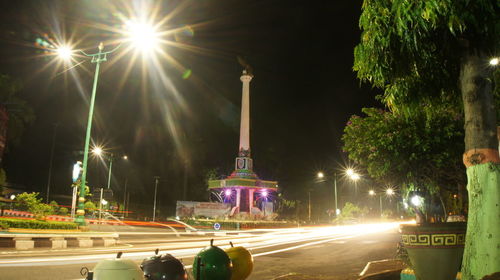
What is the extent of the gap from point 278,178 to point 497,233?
2913 inches

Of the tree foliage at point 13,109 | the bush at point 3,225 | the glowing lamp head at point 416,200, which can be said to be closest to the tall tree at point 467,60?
the glowing lamp head at point 416,200

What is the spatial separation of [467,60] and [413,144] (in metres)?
3.09

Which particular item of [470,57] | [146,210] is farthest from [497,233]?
[146,210]

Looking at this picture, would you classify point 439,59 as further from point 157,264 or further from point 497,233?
point 157,264

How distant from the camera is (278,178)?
255ft

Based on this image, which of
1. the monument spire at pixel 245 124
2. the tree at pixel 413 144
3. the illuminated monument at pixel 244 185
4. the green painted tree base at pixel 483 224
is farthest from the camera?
the monument spire at pixel 245 124

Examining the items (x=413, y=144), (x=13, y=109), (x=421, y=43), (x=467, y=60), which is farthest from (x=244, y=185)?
(x=467, y=60)

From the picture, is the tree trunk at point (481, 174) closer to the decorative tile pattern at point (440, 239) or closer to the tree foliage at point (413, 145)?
the decorative tile pattern at point (440, 239)

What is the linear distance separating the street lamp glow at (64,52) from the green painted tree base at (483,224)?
57.6ft

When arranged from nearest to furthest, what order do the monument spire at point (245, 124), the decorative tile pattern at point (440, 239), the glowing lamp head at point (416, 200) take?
1. the decorative tile pattern at point (440, 239)
2. the glowing lamp head at point (416, 200)
3. the monument spire at point (245, 124)

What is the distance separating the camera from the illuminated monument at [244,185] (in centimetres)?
5581

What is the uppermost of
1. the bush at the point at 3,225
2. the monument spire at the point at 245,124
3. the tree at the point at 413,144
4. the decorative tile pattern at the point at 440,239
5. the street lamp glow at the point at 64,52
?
the monument spire at the point at 245,124

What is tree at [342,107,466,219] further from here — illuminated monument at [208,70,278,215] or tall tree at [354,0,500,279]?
illuminated monument at [208,70,278,215]

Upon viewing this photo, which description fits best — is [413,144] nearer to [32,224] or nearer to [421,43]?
[421,43]
